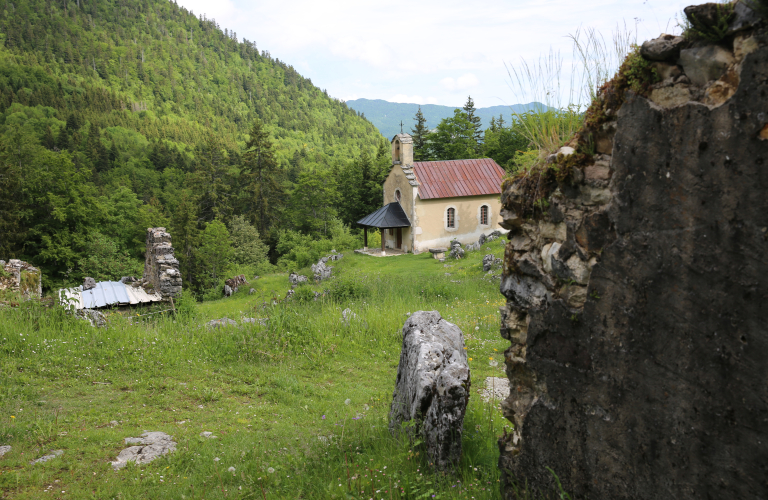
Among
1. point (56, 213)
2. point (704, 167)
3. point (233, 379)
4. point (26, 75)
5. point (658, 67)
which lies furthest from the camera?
point (26, 75)

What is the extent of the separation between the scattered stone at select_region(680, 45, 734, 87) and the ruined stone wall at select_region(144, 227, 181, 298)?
1671 centimetres

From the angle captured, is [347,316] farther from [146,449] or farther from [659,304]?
[659,304]

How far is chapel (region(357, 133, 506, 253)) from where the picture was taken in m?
32.0

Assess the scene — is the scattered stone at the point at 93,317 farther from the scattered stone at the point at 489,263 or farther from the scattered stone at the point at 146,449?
the scattered stone at the point at 489,263

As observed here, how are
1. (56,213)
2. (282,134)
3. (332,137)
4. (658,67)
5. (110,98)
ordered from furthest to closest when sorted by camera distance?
(332,137)
(282,134)
(110,98)
(56,213)
(658,67)

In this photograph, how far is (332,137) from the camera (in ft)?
468

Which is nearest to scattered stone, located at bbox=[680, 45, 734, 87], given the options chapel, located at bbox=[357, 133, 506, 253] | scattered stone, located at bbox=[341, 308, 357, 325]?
scattered stone, located at bbox=[341, 308, 357, 325]

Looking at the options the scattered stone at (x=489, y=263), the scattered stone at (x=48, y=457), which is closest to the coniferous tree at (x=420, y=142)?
the scattered stone at (x=489, y=263)

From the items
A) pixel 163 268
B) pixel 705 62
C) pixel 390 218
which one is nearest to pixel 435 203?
pixel 390 218

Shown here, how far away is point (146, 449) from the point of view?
5.16 meters

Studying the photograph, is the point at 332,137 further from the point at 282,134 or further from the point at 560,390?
the point at 560,390

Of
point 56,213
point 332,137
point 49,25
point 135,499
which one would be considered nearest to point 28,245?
point 56,213

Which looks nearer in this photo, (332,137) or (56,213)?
(56,213)

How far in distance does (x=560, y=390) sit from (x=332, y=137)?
144415 mm
